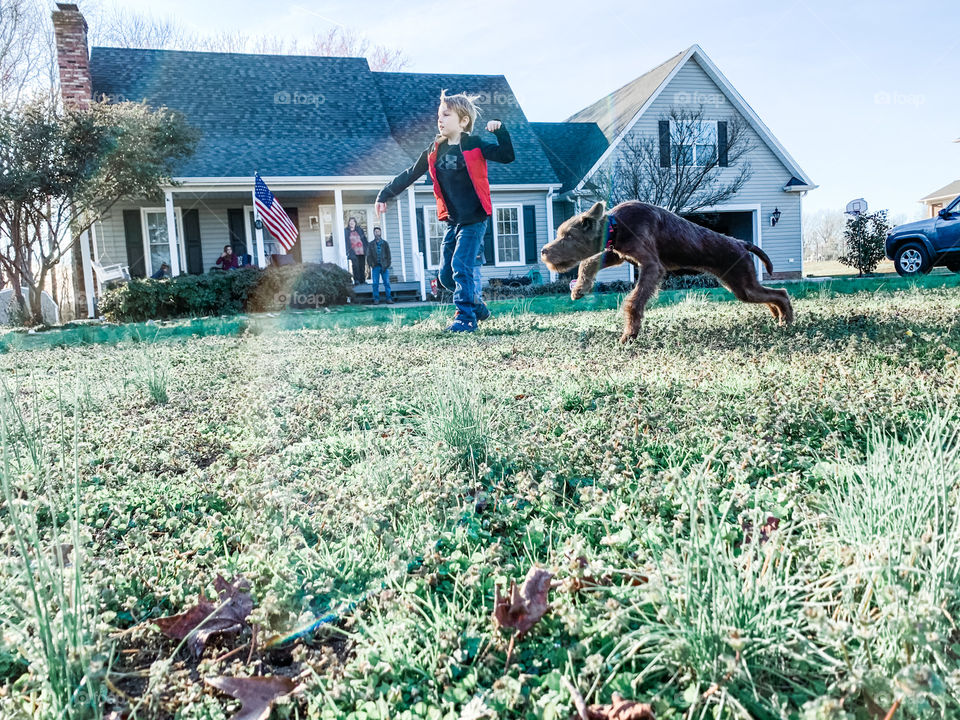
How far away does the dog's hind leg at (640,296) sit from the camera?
16.6 ft

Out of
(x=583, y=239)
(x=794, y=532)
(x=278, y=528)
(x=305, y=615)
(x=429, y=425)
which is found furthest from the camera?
(x=583, y=239)

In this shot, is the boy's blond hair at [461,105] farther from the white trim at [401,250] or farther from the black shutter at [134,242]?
the black shutter at [134,242]

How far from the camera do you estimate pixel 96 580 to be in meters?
1.72

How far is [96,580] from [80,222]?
17.8m

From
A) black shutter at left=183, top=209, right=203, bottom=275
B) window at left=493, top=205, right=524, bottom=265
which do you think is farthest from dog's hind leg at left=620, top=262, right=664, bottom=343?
black shutter at left=183, top=209, right=203, bottom=275

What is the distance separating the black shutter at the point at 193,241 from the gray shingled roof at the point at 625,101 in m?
12.2

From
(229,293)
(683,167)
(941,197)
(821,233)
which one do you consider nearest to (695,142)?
(683,167)

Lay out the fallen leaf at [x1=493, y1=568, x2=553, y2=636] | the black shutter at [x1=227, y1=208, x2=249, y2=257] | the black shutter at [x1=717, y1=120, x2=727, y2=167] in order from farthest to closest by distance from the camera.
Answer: the black shutter at [x1=717, y1=120, x2=727, y2=167] < the black shutter at [x1=227, y1=208, x2=249, y2=257] < the fallen leaf at [x1=493, y1=568, x2=553, y2=636]

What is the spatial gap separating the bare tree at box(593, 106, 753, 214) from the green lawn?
15246 mm

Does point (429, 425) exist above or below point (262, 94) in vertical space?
below

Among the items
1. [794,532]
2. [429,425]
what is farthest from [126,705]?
[794,532]

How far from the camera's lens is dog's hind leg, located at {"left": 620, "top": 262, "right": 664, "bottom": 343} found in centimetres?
506

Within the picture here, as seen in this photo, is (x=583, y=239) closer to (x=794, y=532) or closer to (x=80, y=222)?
(x=794, y=532)

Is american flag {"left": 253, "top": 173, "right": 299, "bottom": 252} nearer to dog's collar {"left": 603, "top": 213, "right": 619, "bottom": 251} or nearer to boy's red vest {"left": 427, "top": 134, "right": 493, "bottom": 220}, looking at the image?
boy's red vest {"left": 427, "top": 134, "right": 493, "bottom": 220}
